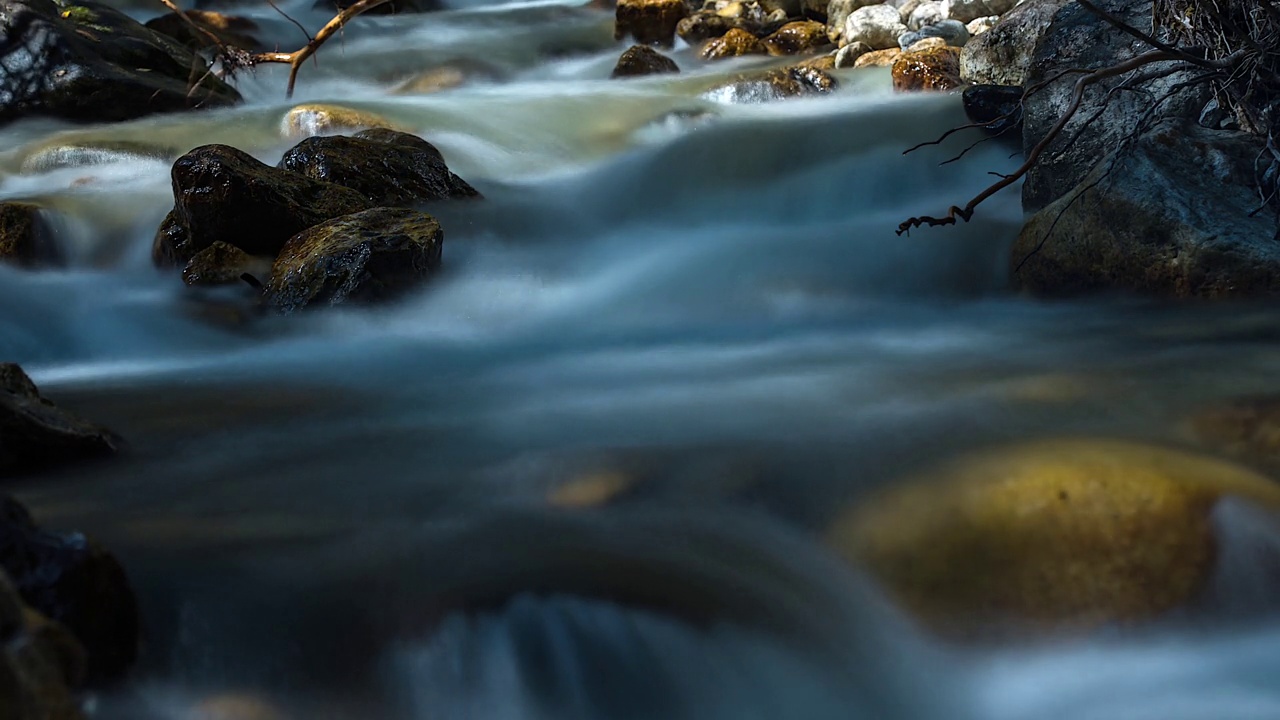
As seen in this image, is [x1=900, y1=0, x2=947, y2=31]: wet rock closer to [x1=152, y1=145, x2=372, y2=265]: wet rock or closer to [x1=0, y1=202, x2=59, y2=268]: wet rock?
[x1=152, y1=145, x2=372, y2=265]: wet rock

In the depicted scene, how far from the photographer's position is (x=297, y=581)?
234cm

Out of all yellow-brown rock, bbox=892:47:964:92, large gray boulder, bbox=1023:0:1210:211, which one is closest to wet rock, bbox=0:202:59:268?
large gray boulder, bbox=1023:0:1210:211

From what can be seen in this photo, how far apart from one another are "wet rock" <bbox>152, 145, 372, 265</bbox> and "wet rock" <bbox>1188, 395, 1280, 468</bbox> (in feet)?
14.7

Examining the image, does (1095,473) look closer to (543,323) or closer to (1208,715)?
(1208,715)

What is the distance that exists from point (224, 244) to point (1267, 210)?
5096mm

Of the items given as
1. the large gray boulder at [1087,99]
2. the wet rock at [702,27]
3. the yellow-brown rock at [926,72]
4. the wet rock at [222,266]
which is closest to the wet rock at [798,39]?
the wet rock at [702,27]

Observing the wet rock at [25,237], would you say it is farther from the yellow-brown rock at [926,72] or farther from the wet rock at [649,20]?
the wet rock at [649,20]

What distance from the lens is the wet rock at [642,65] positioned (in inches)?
427

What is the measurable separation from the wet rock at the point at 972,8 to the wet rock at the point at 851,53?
878mm

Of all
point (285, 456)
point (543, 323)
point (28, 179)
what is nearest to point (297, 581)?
point (285, 456)

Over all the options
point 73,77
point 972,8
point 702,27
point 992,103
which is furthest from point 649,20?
point 992,103

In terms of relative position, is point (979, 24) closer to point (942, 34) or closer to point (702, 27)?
point (942, 34)

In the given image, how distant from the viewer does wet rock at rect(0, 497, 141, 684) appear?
1.87 meters

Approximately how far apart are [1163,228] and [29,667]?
459cm
